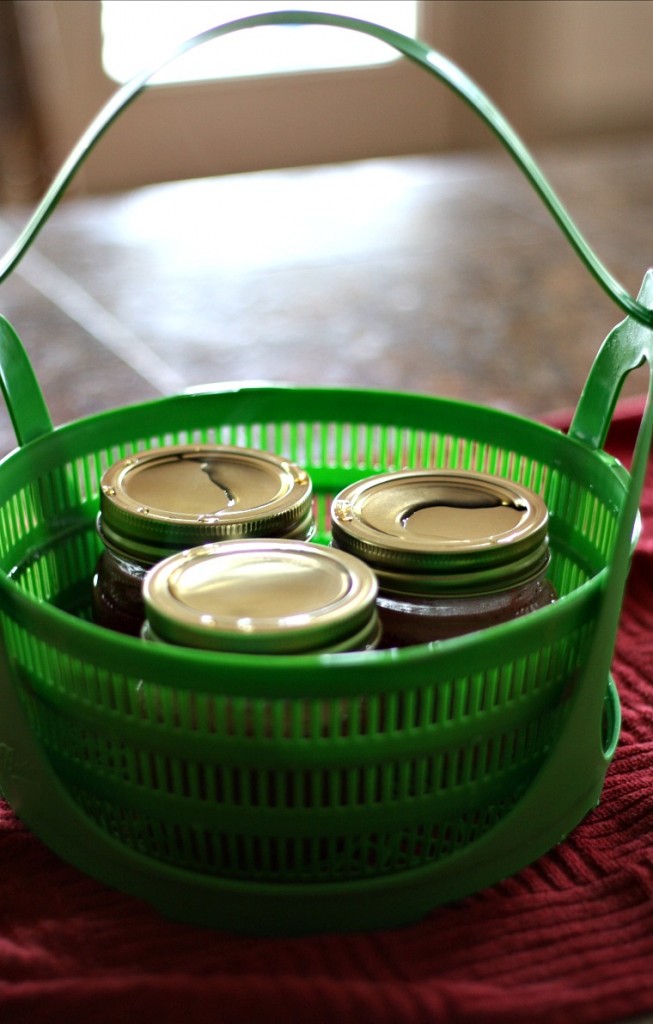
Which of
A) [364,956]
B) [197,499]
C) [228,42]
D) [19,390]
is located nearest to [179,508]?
[197,499]

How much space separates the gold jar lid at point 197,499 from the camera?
0.57 m

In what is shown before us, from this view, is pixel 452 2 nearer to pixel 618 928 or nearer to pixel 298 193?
pixel 298 193

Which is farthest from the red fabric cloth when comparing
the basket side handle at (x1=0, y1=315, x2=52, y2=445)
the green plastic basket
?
the basket side handle at (x1=0, y1=315, x2=52, y2=445)

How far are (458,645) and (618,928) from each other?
16cm

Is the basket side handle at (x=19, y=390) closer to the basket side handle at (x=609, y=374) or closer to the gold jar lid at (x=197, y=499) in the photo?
the gold jar lid at (x=197, y=499)

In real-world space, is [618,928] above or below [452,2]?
below

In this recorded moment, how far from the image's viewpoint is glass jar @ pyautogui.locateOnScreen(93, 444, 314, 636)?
57cm

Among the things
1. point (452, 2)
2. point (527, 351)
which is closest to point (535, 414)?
point (527, 351)

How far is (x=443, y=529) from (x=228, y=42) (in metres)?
2.71

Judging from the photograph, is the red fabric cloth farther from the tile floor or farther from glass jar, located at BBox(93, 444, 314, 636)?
the tile floor

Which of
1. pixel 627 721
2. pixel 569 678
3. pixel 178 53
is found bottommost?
pixel 627 721

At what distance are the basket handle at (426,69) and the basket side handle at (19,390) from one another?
0.19 ft

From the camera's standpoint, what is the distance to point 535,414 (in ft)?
3.47

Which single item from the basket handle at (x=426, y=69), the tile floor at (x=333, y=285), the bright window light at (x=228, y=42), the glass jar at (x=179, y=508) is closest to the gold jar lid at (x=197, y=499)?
the glass jar at (x=179, y=508)
